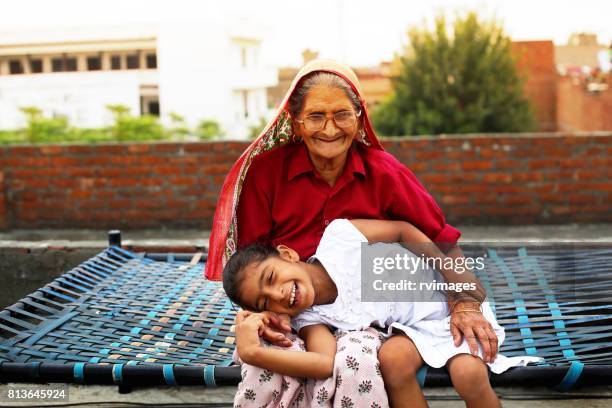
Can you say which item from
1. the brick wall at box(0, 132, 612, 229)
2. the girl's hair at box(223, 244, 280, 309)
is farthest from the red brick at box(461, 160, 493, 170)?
the girl's hair at box(223, 244, 280, 309)

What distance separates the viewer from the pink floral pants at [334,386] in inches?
78.0

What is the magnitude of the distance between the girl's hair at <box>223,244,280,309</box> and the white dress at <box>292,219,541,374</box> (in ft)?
0.67

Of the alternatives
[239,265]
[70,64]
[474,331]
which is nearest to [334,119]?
[239,265]

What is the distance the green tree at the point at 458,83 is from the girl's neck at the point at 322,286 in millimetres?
11633

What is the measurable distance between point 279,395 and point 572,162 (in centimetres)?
418

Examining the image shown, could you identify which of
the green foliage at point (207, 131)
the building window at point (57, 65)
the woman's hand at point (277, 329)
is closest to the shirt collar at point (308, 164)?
the woman's hand at point (277, 329)

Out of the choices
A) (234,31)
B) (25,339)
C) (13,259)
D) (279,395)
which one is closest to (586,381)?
(279,395)

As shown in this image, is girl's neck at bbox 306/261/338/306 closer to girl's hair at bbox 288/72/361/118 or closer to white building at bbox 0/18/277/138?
girl's hair at bbox 288/72/361/118

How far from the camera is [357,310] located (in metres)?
2.25

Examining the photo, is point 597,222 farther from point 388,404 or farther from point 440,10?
point 440,10

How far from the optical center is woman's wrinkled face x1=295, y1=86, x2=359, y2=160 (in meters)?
2.35

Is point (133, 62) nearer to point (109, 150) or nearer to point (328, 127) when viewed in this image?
point (109, 150)

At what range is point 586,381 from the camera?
219 cm

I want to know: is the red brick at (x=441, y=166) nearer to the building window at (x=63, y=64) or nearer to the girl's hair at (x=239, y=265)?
the girl's hair at (x=239, y=265)
